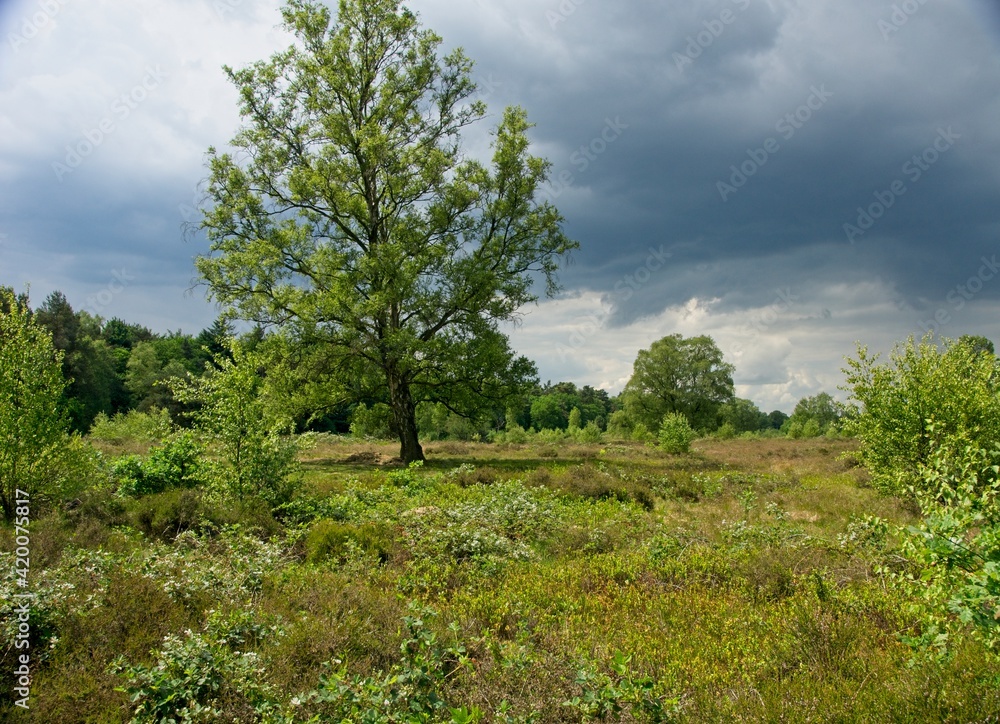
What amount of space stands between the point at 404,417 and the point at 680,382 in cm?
4693

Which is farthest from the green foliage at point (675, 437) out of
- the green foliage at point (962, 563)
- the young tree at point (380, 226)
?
the green foliage at point (962, 563)

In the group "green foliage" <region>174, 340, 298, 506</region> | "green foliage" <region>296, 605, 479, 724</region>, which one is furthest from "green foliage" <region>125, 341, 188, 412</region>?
"green foliage" <region>296, 605, 479, 724</region>

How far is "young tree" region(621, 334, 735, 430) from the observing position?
6112 cm

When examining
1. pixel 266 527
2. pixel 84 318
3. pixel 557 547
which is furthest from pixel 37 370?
pixel 84 318

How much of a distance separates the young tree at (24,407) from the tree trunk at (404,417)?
507 inches

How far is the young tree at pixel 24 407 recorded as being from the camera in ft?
31.0

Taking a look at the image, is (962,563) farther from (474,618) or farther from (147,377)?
(147,377)

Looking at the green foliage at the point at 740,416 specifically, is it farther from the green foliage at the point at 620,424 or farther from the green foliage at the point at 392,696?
the green foliage at the point at 392,696

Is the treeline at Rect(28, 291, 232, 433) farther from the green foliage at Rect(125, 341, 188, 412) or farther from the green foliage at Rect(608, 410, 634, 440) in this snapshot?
the green foliage at Rect(608, 410, 634, 440)

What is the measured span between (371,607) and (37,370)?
8.63 metres

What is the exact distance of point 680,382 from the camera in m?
62.4

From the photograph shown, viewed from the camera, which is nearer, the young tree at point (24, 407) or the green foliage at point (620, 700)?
the green foliage at point (620, 700)

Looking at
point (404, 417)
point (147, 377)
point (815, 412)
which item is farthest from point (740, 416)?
point (147, 377)

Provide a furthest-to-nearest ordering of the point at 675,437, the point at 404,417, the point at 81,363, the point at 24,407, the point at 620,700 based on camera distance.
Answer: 1. the point at 81,363
2. the point at 675,437
3. the point at 404,417
4. the point at 24,407
5. the point at 620,700
